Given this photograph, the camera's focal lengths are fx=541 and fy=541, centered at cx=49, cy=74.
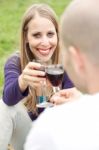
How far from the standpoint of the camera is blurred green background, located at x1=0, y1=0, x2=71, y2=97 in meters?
6.21

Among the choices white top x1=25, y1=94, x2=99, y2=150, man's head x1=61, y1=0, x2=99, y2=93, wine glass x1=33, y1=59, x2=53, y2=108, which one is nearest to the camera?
white top x1=25, y1=94, x2=99, y2=150

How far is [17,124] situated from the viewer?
139 inches

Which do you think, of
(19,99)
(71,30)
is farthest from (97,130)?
(19,99)

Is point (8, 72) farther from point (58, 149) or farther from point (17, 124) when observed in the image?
point (58, 149)

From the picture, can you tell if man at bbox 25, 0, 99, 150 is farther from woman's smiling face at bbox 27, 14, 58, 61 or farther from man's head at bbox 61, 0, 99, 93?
woman's smiling face at bbox 27, 14, 58, 61

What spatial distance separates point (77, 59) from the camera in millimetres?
1848

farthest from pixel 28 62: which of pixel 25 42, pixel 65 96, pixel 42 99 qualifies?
pixel 65 96

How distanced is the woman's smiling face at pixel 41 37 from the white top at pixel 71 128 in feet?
5.52

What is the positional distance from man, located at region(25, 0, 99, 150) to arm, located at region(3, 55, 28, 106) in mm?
1434

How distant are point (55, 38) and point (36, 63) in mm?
371

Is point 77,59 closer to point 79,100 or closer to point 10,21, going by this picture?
point 79,100

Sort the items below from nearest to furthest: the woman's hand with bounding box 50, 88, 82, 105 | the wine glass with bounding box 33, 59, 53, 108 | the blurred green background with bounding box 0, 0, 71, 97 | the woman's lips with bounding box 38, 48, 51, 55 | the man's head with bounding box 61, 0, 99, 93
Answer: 1. the man's head with bounding box 61, 0, 99, 93
2. the woman's hand with bounding box 50, 88, 82, 105
3. the wine glass with bounding box 33, 59, 53, 108
4. the woman's lips with bounding box 38, 48, 51, 55
5. the blurred green background with bounding box 0, 0, 71, 97

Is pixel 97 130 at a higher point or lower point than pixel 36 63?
higher

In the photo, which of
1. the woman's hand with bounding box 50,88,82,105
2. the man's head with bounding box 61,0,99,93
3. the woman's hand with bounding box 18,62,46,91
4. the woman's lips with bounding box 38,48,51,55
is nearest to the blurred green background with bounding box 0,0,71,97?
the woman's lips with bounding box 38,48,51,55
